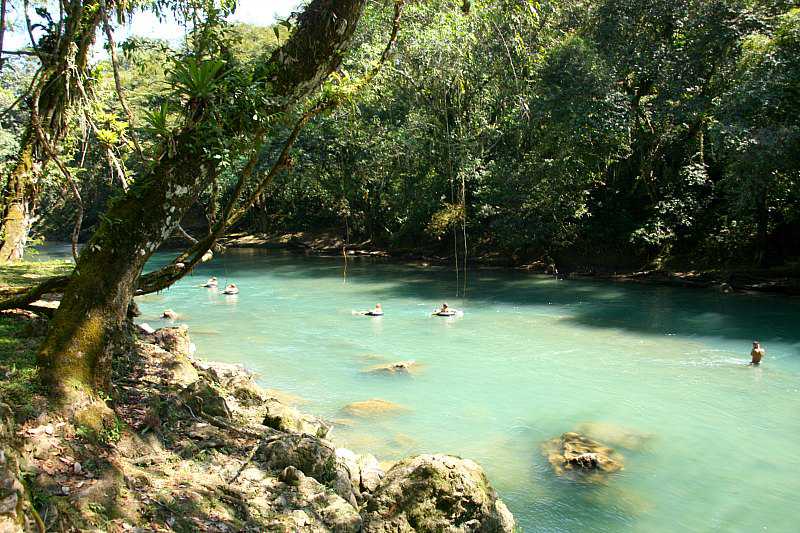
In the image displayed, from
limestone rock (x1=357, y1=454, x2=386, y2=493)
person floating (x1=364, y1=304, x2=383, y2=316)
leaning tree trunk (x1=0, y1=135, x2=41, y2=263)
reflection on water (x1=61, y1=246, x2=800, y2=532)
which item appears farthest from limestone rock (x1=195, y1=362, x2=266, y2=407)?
person floating (x1=364, y1=304, x2=383, y2=316)

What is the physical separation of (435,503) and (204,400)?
2.65 metres

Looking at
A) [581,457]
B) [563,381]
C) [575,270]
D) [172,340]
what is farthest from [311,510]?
[575,270]

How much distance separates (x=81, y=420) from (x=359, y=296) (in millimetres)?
18566

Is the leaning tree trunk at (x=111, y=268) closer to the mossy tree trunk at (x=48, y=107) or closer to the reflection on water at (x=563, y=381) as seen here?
the mossy tree trunk at (x=48, y=107)

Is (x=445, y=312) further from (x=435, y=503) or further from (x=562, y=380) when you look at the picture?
(x=435, y=503)

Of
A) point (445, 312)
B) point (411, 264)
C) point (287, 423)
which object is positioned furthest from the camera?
point (411, 264)

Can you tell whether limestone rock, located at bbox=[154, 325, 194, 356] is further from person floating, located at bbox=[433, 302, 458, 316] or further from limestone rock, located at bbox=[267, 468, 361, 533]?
person floating, located at bbox=[433, 302, 458, 316]

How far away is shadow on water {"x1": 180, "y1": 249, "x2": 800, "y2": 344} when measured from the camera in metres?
17.5

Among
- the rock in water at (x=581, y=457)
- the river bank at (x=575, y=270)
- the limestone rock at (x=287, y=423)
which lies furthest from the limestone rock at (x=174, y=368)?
the river bank at (x=575, y=270)

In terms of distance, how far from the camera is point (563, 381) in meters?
13.2

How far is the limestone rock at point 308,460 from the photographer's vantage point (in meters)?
5.85

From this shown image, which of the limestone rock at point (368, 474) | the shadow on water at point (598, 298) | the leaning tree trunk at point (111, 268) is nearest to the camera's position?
the leaning tree trunk at point (111, 268)

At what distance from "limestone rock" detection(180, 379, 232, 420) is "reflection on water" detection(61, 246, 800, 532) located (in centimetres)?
314

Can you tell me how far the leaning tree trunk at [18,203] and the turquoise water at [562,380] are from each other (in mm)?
5266
